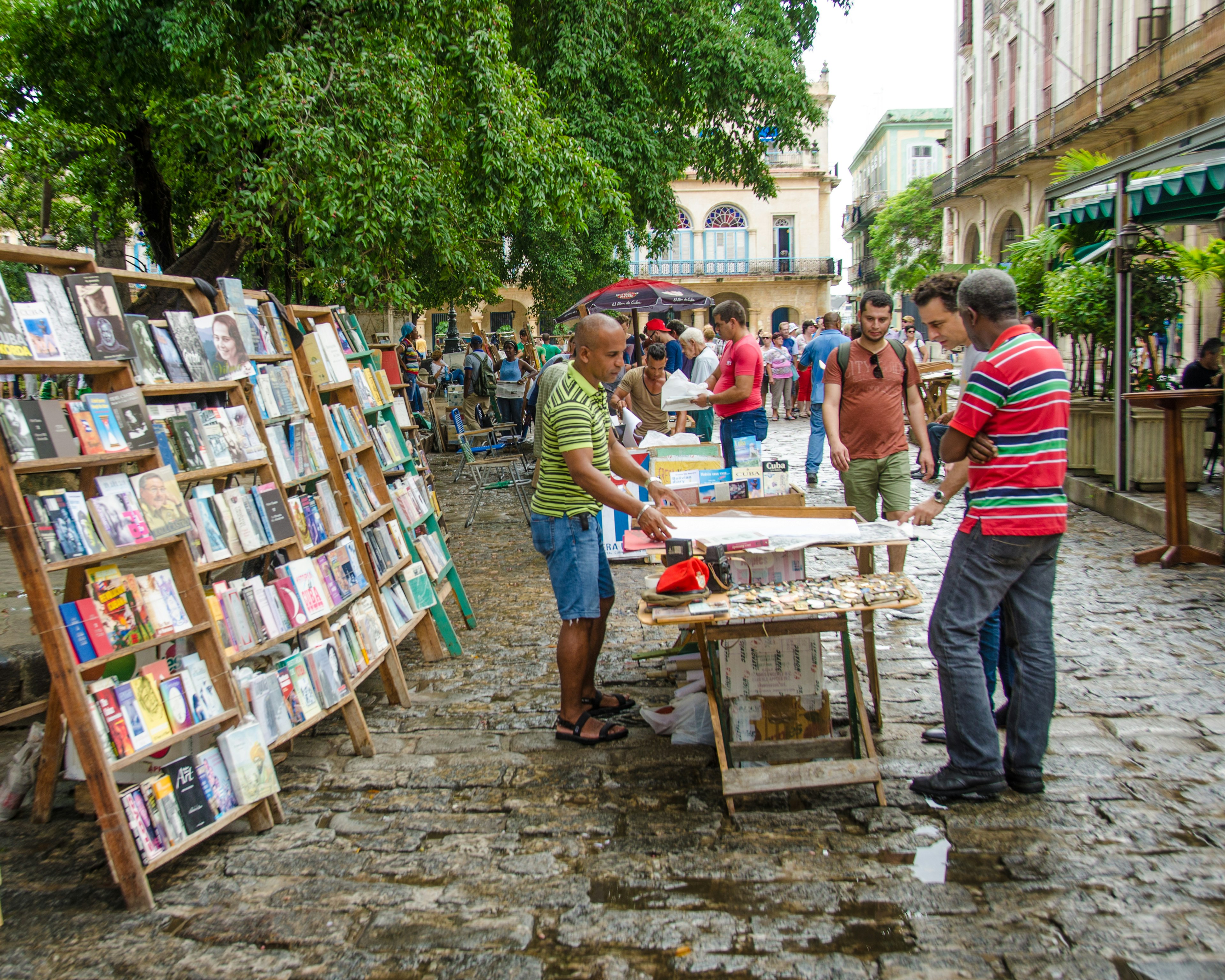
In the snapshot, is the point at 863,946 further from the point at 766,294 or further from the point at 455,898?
the point at 766,294

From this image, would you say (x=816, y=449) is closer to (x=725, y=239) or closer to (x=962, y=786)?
(x=962, y=786)

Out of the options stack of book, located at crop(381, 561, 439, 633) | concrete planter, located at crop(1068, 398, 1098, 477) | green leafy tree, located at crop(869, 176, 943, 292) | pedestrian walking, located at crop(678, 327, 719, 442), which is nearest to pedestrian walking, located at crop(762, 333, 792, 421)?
pedestrian walking, located at crop(678, 327, 719, 442)

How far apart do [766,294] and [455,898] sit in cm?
4473

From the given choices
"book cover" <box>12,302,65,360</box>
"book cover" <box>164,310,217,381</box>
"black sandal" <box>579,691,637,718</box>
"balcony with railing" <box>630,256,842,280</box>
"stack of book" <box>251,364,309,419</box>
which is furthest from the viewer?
"balcony with railing" <box>630,256,842,280</box>

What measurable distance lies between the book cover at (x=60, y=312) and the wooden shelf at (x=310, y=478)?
1230 mm

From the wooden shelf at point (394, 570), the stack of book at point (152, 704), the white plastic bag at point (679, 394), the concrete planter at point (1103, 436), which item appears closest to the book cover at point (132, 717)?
the stack of book at point (152, 704)

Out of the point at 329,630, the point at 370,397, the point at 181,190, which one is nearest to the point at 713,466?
the point at 370,397

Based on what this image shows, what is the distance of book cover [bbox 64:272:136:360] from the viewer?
342cm

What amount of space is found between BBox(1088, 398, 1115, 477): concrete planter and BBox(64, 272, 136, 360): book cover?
892cm

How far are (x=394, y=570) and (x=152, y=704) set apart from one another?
200 cm

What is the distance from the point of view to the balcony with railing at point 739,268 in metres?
45.0

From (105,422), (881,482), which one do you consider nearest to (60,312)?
(105,422)

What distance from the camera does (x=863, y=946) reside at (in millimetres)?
Result: 2787

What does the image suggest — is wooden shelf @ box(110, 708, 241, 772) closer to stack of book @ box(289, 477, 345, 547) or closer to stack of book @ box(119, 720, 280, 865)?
stack of book @ box(119, 720, 280, 865)
